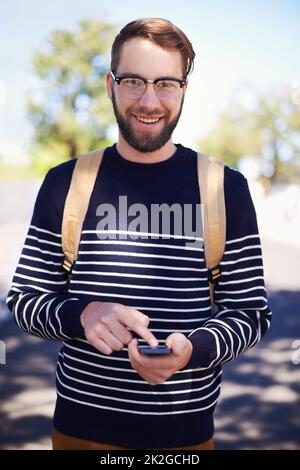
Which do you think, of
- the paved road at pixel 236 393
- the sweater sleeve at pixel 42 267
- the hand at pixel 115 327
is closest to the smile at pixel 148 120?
the sweater sleeve at pixel 42 267

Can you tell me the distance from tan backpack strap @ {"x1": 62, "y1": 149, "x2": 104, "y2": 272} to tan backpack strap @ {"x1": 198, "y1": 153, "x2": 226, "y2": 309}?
13.3 inches

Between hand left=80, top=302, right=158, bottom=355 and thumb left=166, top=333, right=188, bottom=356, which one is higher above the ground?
hand left=80, top=302, right=158, bottom=355

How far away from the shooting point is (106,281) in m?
1.74

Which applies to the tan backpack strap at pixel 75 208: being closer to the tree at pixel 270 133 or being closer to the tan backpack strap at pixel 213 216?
the tan backpack strap at pixel 213 216

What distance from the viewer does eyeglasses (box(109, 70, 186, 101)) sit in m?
1.76

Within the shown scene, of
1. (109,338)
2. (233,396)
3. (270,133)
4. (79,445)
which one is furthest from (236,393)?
(270,133)

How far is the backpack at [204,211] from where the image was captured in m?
1.73

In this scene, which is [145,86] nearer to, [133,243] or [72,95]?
[133,243]

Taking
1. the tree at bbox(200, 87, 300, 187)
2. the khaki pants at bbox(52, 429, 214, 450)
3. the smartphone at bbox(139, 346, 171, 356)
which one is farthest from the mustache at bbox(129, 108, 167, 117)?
the tree at bbox(200, 87, 300, 187)

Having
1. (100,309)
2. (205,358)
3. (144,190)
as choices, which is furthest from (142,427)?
(144,190)

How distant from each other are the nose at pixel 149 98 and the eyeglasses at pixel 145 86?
0.4 inches

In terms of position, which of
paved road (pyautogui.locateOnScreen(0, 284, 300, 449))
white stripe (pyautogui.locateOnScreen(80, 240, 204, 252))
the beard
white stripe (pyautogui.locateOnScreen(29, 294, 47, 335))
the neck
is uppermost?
the beard

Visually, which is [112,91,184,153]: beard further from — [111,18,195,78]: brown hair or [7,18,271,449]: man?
[111,18,195,78]: brown hair

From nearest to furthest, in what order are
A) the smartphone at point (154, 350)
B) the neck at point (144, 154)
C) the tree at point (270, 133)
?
the smartphone at point (154, 350) → the neck at point (144, 154) → the tree at point (270, 133)
